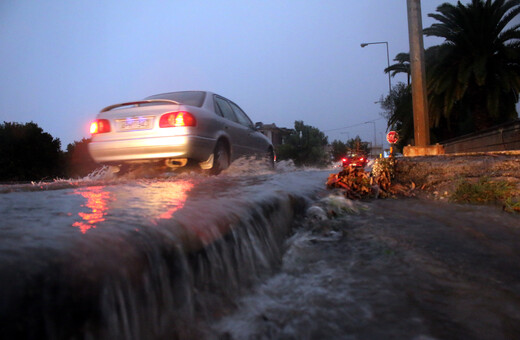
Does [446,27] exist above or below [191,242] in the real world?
above

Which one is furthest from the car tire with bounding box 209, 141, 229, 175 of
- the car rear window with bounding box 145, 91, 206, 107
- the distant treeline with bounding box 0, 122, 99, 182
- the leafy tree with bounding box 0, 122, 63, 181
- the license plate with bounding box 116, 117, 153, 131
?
the distant treeline with bounding box 0, 122, 99, 182

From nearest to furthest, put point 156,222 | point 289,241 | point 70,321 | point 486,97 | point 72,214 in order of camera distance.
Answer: point 70,321, point 156,222, point 72,214, point 289,241, point 486,97

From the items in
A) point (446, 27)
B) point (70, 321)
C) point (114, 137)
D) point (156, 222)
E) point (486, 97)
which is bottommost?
point (70, 321)

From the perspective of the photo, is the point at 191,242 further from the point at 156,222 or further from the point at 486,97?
the point at 486,97

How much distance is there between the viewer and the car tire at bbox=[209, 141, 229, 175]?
18.7 feet

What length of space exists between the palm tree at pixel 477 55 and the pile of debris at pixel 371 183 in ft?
36.3

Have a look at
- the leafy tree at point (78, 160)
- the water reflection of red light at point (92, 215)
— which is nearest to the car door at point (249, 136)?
the water reflection of red light at point (92, 215)

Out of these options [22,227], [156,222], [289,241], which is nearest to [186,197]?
[289,241]

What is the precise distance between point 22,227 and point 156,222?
1.80ft

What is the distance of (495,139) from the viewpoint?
11.6 meters

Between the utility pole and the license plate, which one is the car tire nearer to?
the license plate

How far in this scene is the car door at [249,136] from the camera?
272 inches

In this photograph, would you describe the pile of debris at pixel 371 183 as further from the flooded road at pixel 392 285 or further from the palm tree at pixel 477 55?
the palm tree at pixel 477 55

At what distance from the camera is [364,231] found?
2566 millimetres
